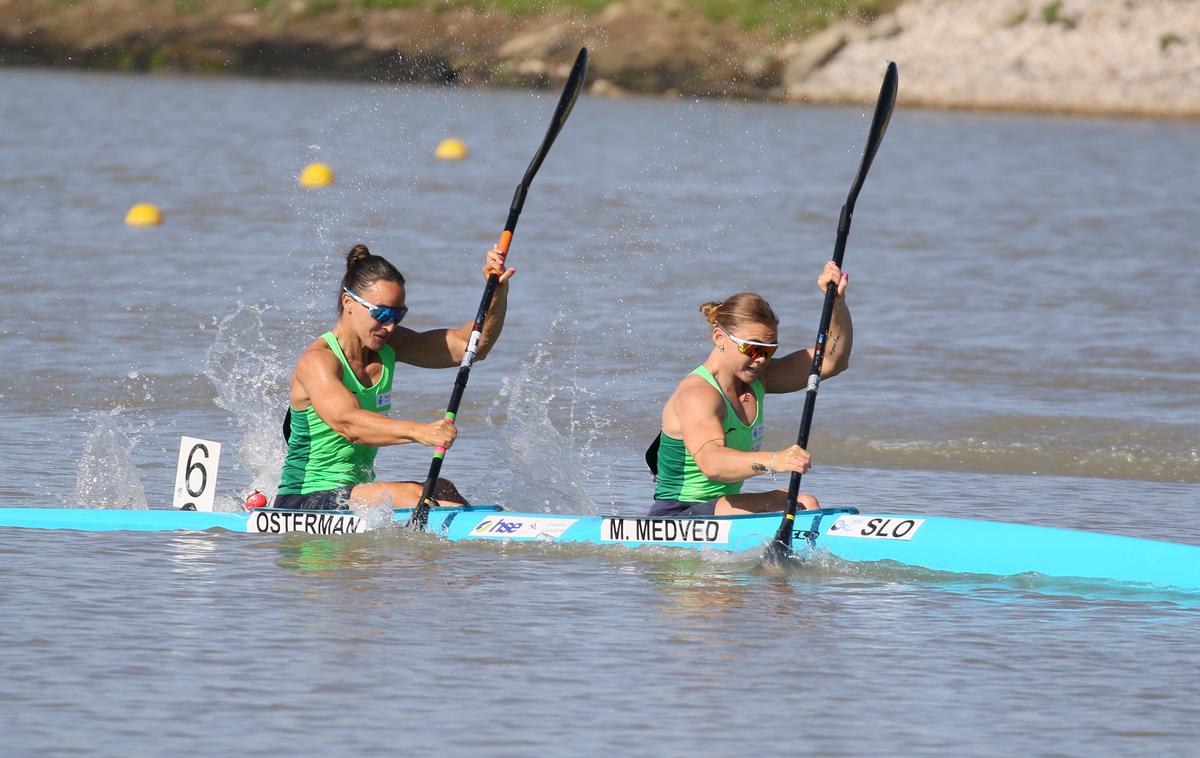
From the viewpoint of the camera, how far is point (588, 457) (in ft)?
34.3

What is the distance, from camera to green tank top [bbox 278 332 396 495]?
765 cm

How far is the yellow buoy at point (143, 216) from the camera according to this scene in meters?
20.7

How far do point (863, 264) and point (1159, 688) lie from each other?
505 inches

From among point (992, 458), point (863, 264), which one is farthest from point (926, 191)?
point (992, 458)

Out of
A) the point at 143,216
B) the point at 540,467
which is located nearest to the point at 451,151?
the point at 143,216

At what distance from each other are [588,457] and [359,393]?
118 inches

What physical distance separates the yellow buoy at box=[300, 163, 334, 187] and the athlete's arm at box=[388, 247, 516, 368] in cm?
1799

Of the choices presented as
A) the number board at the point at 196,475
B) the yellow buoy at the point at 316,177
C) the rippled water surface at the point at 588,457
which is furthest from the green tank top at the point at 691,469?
the yellow buoy at the point at 316,177

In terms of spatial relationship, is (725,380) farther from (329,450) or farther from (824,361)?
(329,450)

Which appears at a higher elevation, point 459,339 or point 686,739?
point 459,339

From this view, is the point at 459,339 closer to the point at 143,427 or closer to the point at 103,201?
the point at 143,427

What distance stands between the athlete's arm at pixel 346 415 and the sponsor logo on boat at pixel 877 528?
1.56 meters

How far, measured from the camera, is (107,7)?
5388cm

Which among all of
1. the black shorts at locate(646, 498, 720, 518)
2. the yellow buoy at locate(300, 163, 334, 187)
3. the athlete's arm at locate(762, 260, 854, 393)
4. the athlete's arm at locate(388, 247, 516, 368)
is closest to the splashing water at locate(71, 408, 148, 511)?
the athlete's arm at locate(388, 247, 516, 368)
